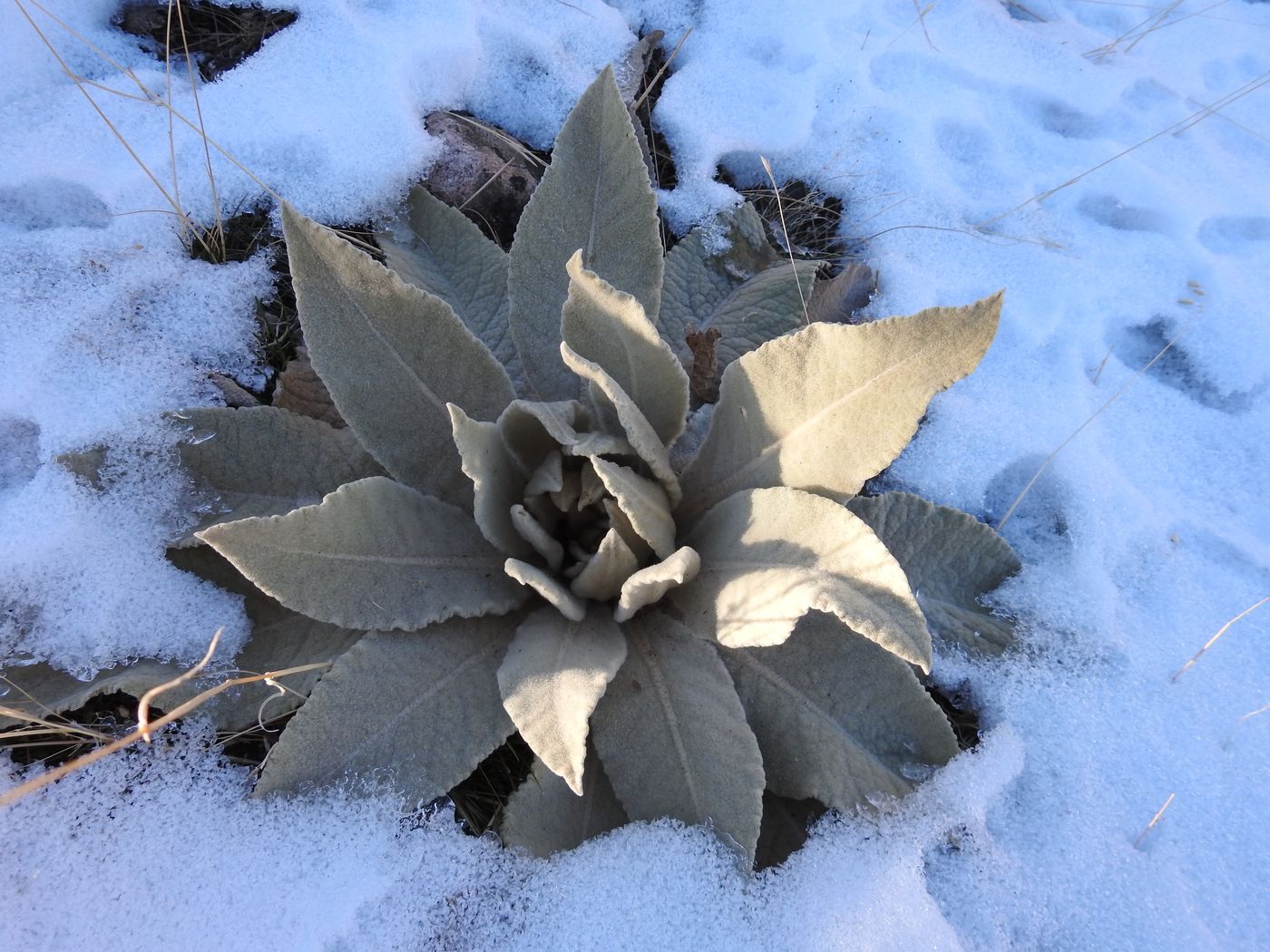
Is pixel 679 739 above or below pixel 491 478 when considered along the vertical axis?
below

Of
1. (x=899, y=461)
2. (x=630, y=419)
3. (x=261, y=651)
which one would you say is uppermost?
(x=630, y=419)

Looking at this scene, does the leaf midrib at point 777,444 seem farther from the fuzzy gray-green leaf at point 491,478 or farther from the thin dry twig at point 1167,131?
the thin dry twig at point 1167,131

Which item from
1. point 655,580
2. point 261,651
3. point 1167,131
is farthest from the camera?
point 1167,131

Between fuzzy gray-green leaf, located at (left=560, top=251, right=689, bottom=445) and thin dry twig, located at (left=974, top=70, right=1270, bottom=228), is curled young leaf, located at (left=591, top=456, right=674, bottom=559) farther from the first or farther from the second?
thin dry twig, located at (left=974, top=70, right=1270, bottom=228)

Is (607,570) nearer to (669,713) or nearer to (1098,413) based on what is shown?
(669,713)

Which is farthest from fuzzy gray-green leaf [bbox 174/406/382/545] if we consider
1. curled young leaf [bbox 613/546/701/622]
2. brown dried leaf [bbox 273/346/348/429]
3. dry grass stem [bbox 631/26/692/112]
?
dry grass stem [bbox 631/26/692/112]

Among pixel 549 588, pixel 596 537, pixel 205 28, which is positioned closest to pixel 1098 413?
pixel 596 537

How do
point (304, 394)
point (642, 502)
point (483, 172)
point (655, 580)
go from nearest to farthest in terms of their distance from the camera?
point (655, 580) → point (642, 502) → point (304, 394) → point (483, 172)
